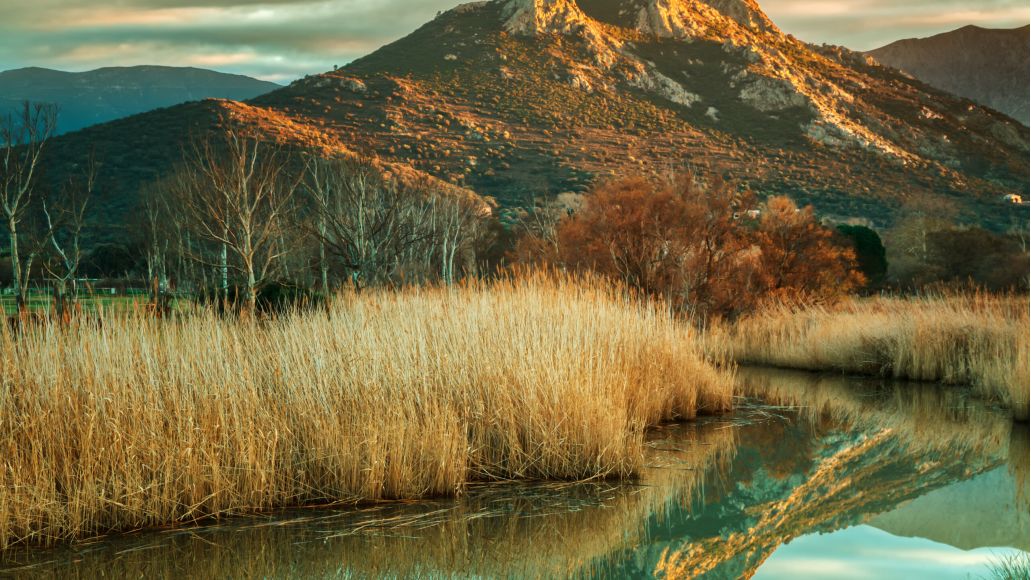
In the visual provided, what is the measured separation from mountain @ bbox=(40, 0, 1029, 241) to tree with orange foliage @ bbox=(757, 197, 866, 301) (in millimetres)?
21188

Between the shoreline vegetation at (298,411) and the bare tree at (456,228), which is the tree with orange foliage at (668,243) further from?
the bare tree at (456,228)

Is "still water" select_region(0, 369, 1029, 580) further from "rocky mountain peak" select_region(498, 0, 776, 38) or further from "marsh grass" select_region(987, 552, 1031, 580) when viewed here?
"rocky mountain peak" select_region(498, 0, 776, 38)

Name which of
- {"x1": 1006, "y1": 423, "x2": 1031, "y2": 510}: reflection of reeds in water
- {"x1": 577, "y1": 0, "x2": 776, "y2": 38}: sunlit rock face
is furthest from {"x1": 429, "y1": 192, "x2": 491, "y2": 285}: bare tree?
{"x1": 577, "y1": 0, "x2": 776, "y2": 38}: sunlit rock face

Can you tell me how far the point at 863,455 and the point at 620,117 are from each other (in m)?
52.8

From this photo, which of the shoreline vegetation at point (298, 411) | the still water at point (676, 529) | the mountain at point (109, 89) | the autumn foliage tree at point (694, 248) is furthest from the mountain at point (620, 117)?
the mountain at point (109, 89)

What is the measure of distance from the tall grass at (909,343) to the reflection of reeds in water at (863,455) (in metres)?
0.43

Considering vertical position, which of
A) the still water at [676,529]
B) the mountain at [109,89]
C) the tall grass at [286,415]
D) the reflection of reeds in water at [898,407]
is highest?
the mountain at [109,89]

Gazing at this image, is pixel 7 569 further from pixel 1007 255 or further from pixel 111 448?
pixel 1007 255

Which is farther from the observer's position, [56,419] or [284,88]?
[284,88]

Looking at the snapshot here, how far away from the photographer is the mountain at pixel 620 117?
4853 cm

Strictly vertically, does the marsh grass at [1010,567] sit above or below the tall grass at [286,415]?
below

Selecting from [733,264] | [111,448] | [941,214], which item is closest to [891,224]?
[941,214]

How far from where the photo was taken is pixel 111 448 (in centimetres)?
600

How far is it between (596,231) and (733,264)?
289 centimetres
